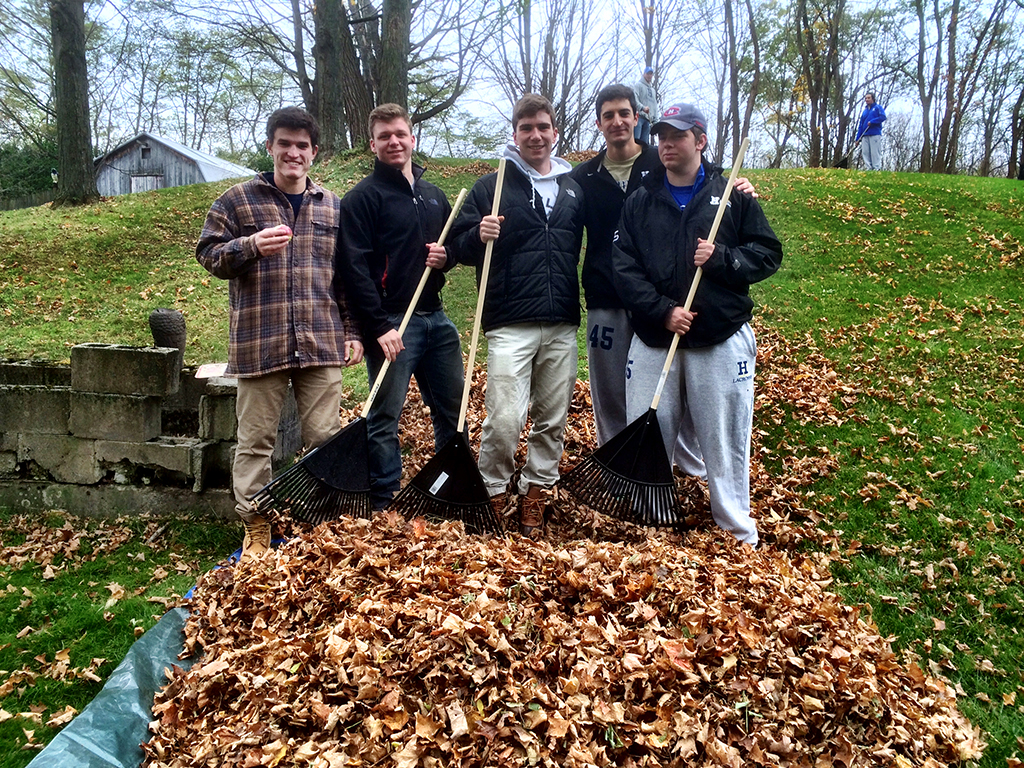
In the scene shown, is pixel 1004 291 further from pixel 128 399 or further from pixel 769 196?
pixel 128 399

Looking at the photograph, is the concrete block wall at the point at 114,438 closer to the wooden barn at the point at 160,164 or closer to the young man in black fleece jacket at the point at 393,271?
the young man in black fleece jacket at the point at 393,271

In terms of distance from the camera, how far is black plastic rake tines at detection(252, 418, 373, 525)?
→ 3.24 meters

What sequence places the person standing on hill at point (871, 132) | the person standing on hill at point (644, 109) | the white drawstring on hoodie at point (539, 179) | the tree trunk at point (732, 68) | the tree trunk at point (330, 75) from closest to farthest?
the white drawstring on hoodie at point (539, 179) < the person standing on hill at point (644, 109) < the tree trunk at point (330, 75) < the person standing on hill at point (871, 132) < the tree trunk at point (732, 68)

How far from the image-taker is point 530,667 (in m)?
2.32

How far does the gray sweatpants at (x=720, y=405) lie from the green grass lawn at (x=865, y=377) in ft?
2.62

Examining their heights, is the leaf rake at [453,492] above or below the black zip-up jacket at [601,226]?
below

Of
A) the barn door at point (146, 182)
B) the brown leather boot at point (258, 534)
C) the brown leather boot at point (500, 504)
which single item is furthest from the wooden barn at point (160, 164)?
the brown leather boot at point (500, 504)

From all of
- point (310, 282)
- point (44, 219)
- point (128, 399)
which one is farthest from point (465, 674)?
point (44, 219)

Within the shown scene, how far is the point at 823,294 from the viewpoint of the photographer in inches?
314

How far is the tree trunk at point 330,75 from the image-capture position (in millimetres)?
10883

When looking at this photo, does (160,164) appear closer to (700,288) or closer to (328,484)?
(328,484)

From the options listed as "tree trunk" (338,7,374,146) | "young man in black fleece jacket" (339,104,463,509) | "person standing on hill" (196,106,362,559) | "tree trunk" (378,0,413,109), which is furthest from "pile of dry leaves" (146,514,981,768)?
"tree trunk" (338,7,374,146)

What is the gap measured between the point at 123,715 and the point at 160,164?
27.2 metres

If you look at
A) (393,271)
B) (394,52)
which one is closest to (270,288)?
(393,271)
